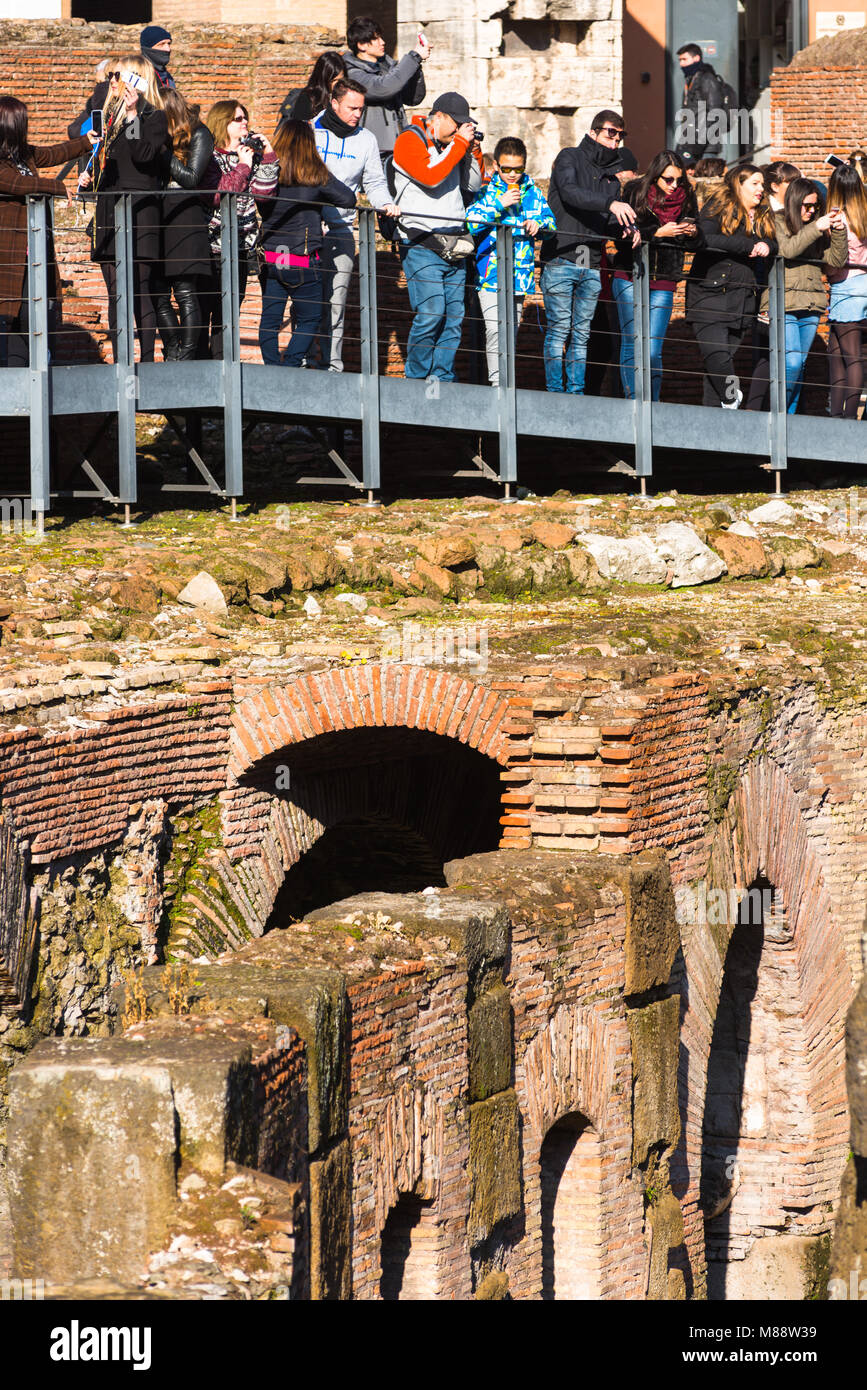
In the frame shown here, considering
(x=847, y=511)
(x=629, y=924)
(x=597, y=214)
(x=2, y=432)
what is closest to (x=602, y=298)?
(x=597, y=214)

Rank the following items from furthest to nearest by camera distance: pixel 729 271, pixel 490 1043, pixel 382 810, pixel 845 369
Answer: pixel 845 369 → pixel 729 271 → pixel 382 810 → pixel 490 1043

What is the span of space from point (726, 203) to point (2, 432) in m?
5.04

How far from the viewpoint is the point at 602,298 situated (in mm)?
13641

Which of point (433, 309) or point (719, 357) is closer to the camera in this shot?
point (433, 309)

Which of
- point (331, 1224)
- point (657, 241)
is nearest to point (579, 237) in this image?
point (657, 241)

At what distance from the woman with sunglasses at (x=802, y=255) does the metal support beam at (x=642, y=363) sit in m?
0.85

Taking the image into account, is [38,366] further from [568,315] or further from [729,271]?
[729,271]

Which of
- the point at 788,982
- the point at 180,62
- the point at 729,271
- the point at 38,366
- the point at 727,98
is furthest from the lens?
the point at 727,98

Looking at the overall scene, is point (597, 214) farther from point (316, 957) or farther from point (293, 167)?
point (316, 957)

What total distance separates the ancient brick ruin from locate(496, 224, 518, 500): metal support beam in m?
2.39

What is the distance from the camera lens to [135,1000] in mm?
7602

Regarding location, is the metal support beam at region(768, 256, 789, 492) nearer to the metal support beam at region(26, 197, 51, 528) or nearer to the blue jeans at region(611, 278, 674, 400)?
the blue jeans at region(611, 278, 674, 400)

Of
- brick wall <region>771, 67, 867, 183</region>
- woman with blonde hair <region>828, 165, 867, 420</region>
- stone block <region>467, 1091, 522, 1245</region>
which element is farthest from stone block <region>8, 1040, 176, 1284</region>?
brick wall <region>771, 67, 867, 183</region>

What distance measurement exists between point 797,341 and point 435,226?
9.73 feet
